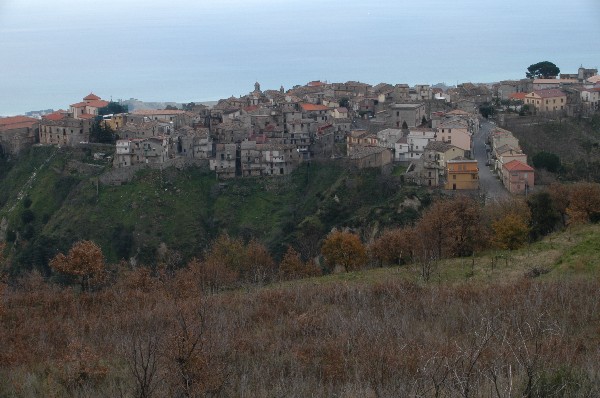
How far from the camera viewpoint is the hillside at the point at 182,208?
21391 millimetres

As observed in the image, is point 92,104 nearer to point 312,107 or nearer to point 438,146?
point 312,107

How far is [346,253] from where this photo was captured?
13758 mm

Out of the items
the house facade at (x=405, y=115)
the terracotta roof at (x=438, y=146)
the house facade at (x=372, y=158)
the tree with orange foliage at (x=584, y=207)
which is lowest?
the tree with orange foliage at (x=584, y=207)

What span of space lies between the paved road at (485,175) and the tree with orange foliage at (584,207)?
19.6 feet

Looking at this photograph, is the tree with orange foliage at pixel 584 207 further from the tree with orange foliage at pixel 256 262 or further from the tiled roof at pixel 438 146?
the tiled roof at pixel 438 146

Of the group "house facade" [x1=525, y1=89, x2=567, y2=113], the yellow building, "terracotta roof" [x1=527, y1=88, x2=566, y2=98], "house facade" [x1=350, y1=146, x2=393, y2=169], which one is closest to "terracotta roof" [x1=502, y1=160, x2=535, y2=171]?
the yellow building

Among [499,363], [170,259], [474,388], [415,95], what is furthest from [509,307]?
[415,95]

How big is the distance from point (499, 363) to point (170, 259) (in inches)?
619

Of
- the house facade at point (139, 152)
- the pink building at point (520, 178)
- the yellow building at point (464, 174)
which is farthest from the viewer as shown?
the house facade at point (139, 152)

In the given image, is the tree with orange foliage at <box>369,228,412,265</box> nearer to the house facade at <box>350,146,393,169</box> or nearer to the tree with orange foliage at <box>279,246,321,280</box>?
the tree with orange foliage at <box>279,246,321,280</box>

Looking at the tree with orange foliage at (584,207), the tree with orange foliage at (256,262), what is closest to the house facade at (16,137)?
the tree with orange foliage at (256,262)

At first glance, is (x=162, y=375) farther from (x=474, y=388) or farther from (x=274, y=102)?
(x=274, y=102)

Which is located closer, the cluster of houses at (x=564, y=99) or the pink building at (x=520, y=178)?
the pink building at (x=520, y=178)

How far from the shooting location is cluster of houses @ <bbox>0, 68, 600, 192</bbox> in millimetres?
22859
